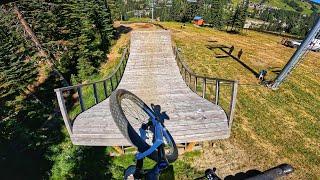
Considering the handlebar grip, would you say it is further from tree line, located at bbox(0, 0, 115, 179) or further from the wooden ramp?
tree line, located at bbox(0, 0, 115, 179)

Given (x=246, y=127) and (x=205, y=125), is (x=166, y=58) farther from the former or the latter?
(x=205, y=125)

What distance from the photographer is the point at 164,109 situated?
12.0 metres

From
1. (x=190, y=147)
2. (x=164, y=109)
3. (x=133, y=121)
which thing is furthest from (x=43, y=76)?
(x=133, y=121)

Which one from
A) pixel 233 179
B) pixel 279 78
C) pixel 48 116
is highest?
pixel 279 78

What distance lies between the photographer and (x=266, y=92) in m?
20.1

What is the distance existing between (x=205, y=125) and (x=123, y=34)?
106 ft

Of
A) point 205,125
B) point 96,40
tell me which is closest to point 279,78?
point 205,125

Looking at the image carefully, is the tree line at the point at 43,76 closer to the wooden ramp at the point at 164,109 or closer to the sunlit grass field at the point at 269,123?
the wooden ramp at the point at 164,109

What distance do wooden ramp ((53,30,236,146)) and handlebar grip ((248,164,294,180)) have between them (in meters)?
2.87

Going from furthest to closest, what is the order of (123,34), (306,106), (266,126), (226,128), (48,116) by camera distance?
(123,34)
(48,116)
(306,106)
(266,126)
(226,128)

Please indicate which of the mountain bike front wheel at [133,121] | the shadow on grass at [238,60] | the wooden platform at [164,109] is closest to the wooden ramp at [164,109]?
the wooden platform at [164,109]

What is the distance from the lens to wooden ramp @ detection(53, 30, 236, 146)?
9.90m

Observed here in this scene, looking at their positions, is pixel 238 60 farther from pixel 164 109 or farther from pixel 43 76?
pixel 43 76

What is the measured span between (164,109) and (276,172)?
5.48 meters
